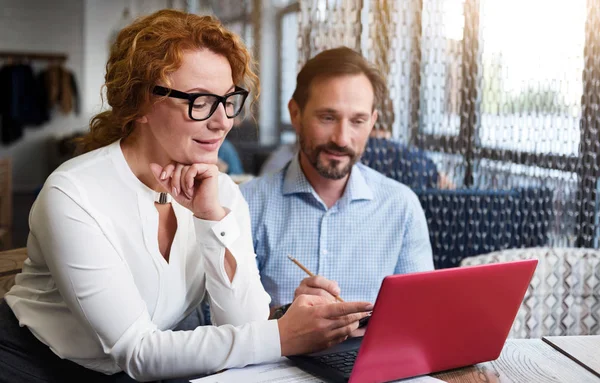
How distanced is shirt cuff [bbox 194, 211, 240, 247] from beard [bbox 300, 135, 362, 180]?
633mm

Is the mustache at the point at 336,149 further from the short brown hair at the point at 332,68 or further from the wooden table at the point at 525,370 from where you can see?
the wooden table at the point at 525,370

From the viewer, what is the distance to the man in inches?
82.3

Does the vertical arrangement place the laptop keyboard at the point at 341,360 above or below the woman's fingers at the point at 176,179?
below

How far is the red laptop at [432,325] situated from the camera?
1.07 metres

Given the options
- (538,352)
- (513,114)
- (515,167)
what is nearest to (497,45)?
(513,114)

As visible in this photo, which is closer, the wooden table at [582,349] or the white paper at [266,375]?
the white paper at [266,375]

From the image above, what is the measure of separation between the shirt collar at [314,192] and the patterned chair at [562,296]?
545 mm

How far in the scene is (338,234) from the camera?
6.95 feet

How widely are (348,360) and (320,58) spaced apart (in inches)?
48.4

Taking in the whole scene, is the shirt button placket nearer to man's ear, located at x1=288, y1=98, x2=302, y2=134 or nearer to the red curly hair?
man's ear, located at x1=288, y1=98, x2=302, y2=134

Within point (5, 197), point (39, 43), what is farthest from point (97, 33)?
point (5, 197)

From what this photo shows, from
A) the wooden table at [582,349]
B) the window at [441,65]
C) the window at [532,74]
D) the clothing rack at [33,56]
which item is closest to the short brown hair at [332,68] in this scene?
the window at [441,65]

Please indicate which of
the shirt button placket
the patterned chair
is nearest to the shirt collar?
the shirt button placket

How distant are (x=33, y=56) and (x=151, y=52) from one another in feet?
29.6
